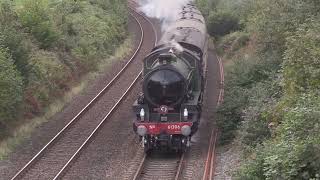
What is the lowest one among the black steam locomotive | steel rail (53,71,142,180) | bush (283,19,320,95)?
steel rail (53,71,142,180)

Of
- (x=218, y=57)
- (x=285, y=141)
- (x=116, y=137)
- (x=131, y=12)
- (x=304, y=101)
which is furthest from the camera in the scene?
(x=131, y=12)

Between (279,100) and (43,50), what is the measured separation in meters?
13.7

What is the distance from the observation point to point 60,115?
21.1 m

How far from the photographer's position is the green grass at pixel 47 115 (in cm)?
1725

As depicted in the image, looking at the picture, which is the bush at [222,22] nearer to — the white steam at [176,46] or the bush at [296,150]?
the white steam at [176,46]

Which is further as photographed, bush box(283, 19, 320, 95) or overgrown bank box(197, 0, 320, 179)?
bush box(283, 19, 320, 95)

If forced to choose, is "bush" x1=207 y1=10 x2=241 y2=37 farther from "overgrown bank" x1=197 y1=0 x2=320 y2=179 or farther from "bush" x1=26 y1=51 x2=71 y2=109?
"bush" x1=26 y1=51 x2=71 y2=109

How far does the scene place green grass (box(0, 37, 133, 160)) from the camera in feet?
56.6

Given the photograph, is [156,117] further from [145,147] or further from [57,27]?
[57,27]

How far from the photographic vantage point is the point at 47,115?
68.1 ft

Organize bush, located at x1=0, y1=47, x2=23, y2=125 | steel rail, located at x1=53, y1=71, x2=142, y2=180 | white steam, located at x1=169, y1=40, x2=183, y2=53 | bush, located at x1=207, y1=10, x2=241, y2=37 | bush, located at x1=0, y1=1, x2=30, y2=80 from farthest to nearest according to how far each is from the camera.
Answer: bush, located at x1=207, y1=10, x2=241, y2=37, bush, located at x1=0, y1=1, x2=30, y2=80, bush, located at x1=0, y1=47, x2=23, y2=125, white steam, located at x1=169, y1=40, x2=183, y2=53, steel rail, located at x1=53, y1=71, x2=142, y2=180

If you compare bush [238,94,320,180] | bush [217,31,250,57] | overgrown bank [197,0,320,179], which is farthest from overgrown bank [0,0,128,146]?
bush [238,94,320,180]

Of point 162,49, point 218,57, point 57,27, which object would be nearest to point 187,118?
point 162,49

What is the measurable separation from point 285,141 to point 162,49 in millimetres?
7579
